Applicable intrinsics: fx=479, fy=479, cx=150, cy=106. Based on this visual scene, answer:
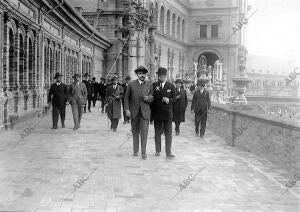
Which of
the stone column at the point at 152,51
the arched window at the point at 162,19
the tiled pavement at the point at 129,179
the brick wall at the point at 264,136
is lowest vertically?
the tiled pavement at the point at 129,179

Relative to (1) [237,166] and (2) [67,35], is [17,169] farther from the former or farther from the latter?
(2) [67,35]

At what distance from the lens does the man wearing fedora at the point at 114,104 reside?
1368 centimetres

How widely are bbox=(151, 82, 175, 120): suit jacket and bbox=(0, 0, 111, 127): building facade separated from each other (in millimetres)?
4883

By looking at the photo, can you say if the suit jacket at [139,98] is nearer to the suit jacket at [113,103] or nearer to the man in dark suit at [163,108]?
the man in dark suit at [163,108]

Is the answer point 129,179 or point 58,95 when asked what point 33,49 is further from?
point 129,179

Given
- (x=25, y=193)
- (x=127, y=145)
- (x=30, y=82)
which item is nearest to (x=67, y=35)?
(x=30, y=82)

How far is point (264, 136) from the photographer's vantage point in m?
9.39

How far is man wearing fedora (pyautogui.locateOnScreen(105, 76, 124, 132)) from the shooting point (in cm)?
1368

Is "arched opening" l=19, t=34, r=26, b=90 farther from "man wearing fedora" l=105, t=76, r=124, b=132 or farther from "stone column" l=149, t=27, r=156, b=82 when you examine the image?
"stone column" l=149, t=27, r=156, b=82

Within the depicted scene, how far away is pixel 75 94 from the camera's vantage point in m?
13.8

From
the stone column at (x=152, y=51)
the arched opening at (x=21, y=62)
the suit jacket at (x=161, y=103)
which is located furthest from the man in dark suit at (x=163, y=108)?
the stone column at (x=152, y=51)

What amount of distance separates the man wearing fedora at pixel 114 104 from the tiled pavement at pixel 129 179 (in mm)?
2343

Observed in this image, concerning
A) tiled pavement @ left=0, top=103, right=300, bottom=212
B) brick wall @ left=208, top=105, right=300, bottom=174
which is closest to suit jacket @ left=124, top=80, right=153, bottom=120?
tiled pavement @ left=0, top=103, right=300, bottom=212

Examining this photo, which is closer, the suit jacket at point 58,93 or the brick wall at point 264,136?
the brick wall at point 264,136
